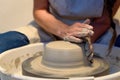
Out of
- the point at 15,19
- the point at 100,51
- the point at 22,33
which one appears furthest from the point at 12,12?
the point at 100,51

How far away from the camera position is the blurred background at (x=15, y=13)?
2.17 meters

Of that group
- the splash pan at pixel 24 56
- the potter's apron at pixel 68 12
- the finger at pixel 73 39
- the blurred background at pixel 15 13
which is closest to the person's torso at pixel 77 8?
the potter's apron at pixel 68 12

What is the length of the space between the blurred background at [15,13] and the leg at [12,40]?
0.63 metres

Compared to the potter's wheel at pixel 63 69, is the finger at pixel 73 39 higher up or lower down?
higher up

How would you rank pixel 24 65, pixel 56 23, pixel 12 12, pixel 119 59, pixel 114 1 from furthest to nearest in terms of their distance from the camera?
pixel 12 12
pixel 114 1
pixel 56 23
pixel 119 59
pixel 24 65

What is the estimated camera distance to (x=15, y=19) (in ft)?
7.21

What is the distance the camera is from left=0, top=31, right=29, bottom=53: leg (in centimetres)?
145

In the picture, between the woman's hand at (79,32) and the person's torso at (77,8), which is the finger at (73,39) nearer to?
the woman's hand at (79,32)

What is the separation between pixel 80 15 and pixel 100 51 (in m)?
0.22

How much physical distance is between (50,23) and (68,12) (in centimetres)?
12

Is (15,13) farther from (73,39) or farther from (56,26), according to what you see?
(73,39)

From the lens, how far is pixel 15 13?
2.19 m

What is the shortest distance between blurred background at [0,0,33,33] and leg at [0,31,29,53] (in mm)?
634

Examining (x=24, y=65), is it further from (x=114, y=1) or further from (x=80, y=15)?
(x=114, y=1)
